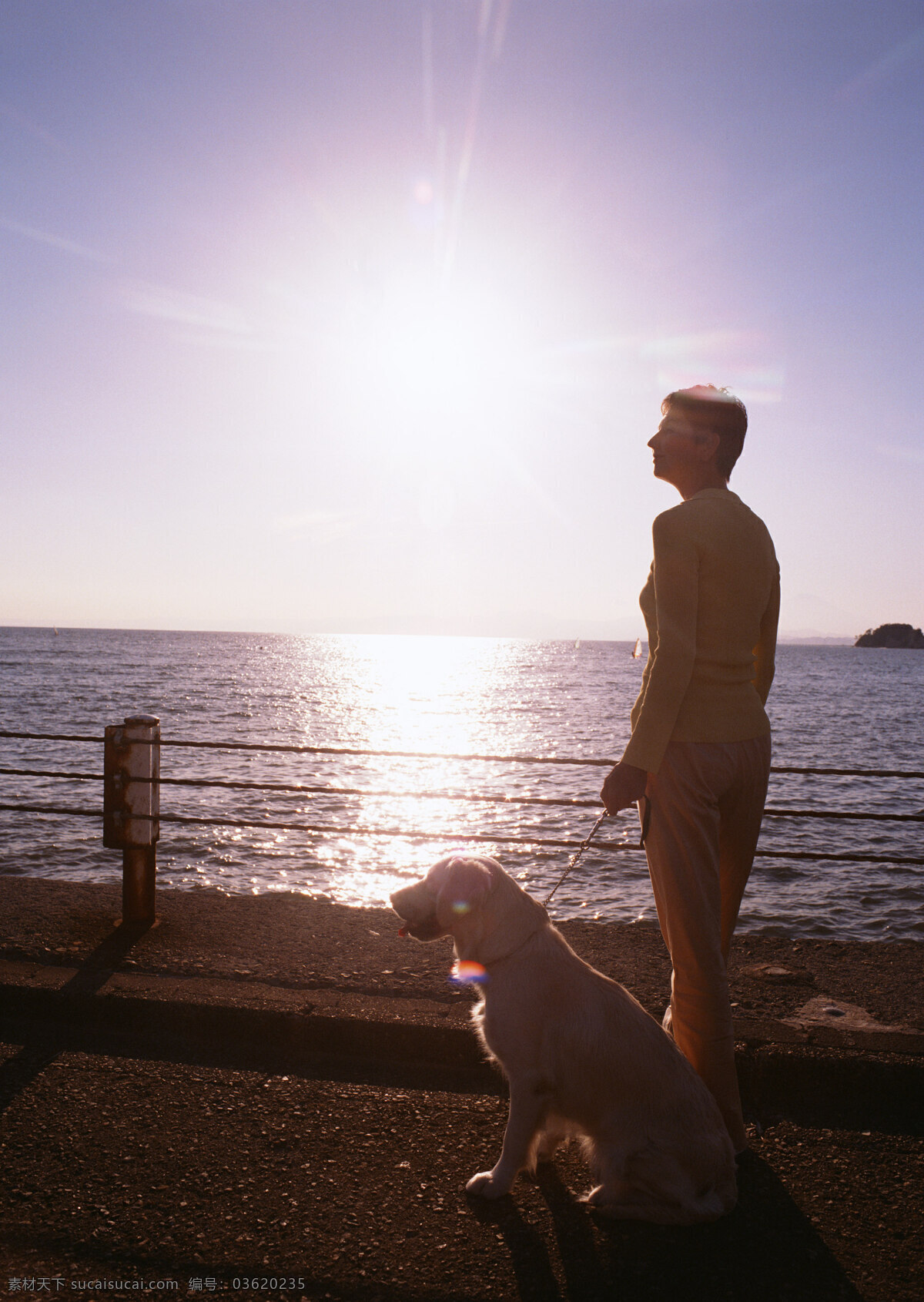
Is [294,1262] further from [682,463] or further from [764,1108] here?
[682,463]

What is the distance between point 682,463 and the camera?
3.09m

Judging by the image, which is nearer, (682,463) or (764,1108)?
(682,463)

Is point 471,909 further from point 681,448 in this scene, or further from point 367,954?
point 367,954

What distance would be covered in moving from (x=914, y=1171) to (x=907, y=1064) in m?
0.54

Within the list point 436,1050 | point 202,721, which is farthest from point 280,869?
point 202,721

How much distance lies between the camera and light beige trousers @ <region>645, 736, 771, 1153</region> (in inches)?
114

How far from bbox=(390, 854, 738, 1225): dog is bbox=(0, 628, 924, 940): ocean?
5.27 feet

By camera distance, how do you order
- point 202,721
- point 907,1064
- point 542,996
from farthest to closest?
1. point 202,721
2. point 907,1064
3. point 542,996

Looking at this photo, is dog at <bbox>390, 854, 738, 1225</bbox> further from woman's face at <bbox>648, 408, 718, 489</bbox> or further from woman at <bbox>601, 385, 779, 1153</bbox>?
woman's face at <bbox>648, 408, 718, 489</bbox>

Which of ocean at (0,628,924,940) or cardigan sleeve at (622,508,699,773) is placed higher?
cardigan sleeve at (622,508,699,773)

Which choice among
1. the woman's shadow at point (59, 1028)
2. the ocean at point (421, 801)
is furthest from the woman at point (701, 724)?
the woman's shadow at point (59, 1028)

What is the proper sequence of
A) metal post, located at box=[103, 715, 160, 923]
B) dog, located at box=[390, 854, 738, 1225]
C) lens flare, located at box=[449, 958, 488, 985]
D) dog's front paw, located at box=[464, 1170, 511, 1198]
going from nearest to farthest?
dog, located at box=[390, 854, 738, 1225] → dog's front paw, located at box=[464, 1170, 511, 1198] → lens flare, located at box=[449, 958, 488, 985] → metal post, located at box=[103, 715, 160, 923]

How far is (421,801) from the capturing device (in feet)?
73.3


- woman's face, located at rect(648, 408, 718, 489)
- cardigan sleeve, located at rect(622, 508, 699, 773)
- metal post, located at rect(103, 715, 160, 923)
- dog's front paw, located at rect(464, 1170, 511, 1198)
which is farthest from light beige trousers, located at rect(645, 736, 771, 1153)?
metal post, located at rect(103, 715, 160, 923)
